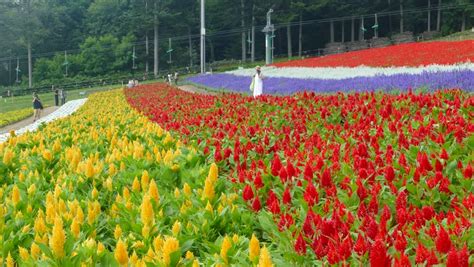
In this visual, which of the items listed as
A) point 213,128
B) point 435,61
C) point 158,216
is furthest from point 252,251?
point 435,61

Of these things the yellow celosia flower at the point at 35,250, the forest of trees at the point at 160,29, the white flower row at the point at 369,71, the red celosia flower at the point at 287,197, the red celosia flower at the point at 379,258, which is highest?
the forest of trees at the point at 160,29

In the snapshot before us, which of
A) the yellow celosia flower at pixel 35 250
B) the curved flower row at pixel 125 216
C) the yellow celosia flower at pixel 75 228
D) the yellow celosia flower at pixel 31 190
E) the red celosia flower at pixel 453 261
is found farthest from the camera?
the yellow celosia flower at pixel 31 190

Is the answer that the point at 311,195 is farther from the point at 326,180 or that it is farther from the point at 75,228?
the point at 75,228

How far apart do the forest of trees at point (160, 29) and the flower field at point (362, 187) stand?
59.5 m

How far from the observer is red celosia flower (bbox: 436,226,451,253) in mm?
2133

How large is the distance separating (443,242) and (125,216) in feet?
5.86

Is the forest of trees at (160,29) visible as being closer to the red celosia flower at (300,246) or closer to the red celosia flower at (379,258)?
the red celosia flower at (300,246)

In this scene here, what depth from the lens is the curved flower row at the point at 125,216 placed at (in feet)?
7.89

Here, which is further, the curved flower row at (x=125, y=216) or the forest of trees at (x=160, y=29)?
the forest of trees at (x=160, y=29)

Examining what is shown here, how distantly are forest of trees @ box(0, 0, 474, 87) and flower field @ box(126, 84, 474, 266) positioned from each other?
5950 cm

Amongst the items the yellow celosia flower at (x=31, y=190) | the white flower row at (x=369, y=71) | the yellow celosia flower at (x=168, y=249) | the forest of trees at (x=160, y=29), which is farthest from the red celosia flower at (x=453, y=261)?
the forest of trees at (x=160, y=29)

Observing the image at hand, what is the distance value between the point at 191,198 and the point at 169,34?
227 ft

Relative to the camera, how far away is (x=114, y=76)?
65.1 m

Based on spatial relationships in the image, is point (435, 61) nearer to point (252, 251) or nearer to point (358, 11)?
point (252, 251)
